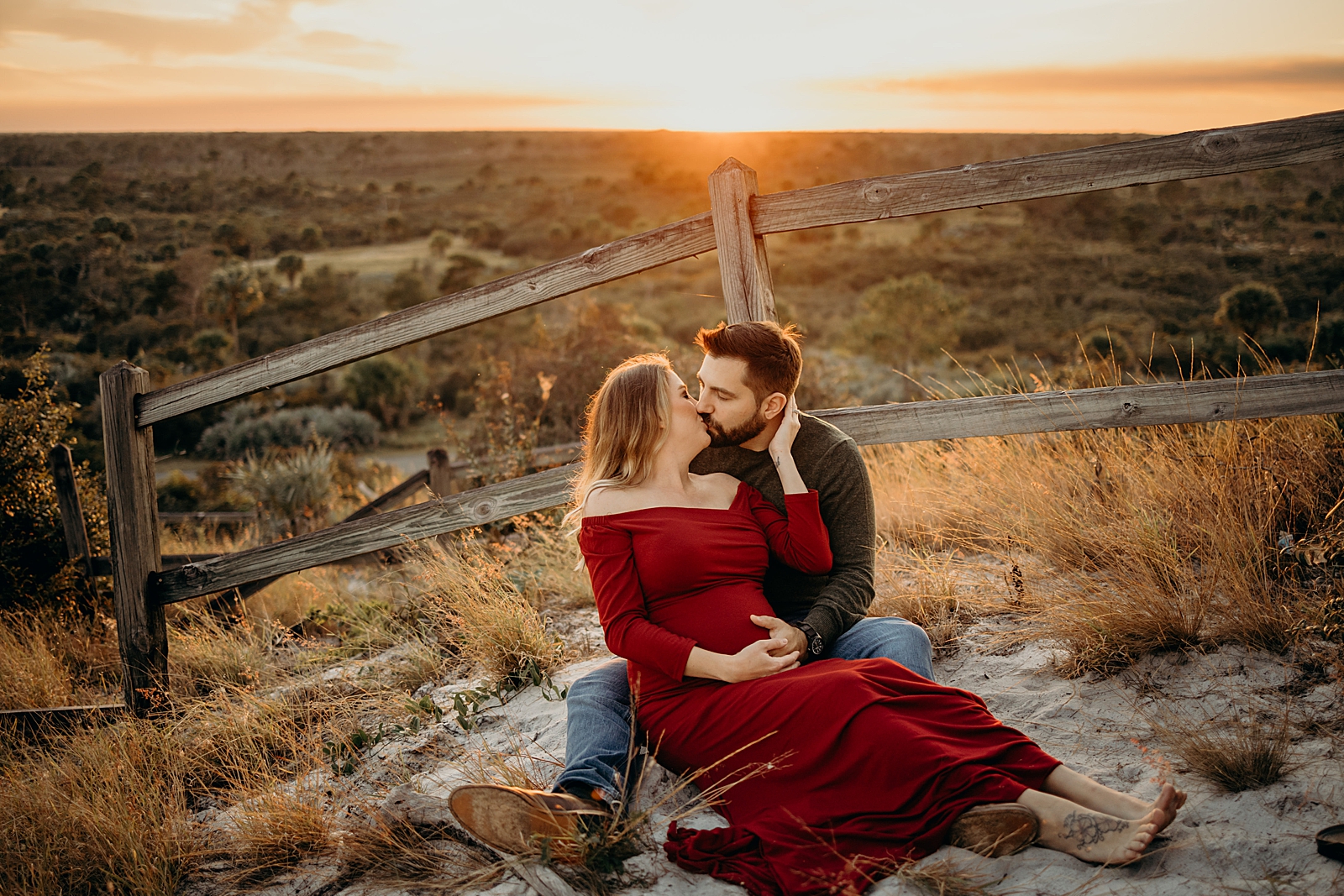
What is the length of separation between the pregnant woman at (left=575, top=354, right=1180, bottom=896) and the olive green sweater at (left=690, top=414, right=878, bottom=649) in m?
0.11

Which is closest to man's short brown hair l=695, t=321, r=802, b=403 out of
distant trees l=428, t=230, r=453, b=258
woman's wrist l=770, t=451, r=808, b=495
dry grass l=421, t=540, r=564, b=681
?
woman's wrist l=770, t=451, r=808, b=495

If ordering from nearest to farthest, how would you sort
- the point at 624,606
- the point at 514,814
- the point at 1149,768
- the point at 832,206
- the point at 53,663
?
the point at 514,814, the point at 1149,768, the point at 624,606, the point at 832,206, the point at 53,663

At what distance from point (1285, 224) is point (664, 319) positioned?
20859mm

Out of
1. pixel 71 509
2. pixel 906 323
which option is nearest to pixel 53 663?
pixel 71 509

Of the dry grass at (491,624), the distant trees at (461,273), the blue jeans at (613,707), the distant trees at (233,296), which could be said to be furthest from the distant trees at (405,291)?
the blue jeans at (613,707)

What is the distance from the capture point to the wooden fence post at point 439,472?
643 cm

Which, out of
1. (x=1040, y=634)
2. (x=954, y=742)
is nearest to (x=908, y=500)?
(x=1040, y=634)

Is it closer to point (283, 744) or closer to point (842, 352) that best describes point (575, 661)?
point (283, 744)

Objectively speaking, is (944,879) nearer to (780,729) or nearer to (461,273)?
(780,729)

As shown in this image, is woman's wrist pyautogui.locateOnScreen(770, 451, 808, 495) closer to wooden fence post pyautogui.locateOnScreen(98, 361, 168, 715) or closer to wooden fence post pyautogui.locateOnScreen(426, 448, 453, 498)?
wooden fence post pyautogui.locateOnScreen(98, 361, 168, 715)

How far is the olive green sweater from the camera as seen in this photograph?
284 centimetres

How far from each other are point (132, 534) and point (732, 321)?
121 inches

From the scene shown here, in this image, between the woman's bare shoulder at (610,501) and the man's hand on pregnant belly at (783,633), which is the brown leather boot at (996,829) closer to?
the man's hand on pregnant belly at (783,633)

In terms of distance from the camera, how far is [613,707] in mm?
2730
